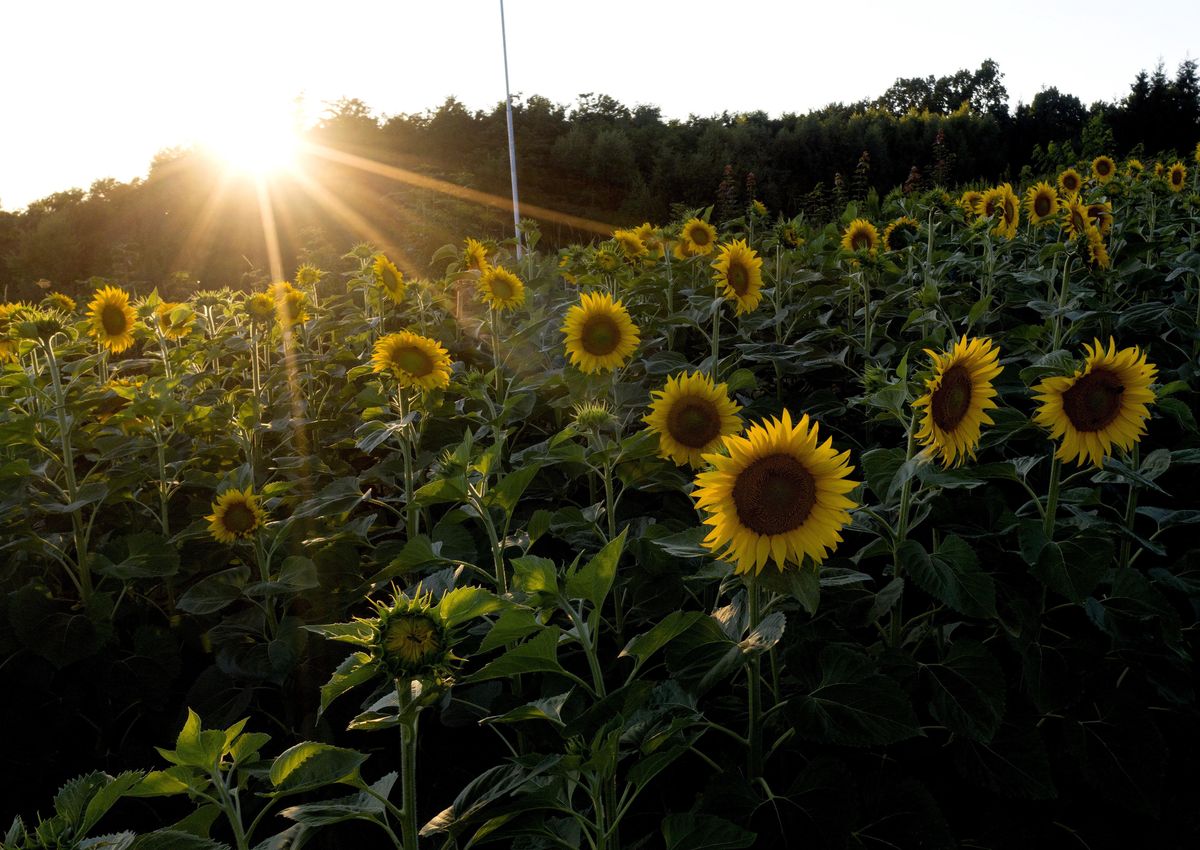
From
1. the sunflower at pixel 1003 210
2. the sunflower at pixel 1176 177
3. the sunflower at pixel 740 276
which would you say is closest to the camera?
the sunflower at pixel 740 276

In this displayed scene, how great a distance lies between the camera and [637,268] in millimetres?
4480

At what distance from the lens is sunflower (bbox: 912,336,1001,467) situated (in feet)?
5.38

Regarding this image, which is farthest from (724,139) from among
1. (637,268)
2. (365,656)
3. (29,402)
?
(365,656)

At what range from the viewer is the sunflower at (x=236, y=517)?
94.4 inches

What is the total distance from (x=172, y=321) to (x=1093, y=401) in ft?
11.1

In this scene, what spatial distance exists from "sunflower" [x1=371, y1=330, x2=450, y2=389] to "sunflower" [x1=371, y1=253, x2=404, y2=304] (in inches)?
47.2

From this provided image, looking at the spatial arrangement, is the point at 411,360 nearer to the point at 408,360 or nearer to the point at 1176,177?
the point at 408,360

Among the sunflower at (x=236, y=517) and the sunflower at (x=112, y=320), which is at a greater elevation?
the sunflower at (x=112, y=320)

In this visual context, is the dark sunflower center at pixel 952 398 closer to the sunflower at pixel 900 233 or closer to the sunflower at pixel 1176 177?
the sunflower at pixel 900 233

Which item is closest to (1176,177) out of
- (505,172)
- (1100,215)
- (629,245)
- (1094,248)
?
(1100,215)

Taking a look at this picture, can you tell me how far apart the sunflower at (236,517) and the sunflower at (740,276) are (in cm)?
175

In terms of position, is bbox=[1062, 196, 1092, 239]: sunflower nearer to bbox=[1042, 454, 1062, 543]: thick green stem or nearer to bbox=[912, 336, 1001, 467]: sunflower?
bbox=[1042, 454, 1062, 543]: thick green stem

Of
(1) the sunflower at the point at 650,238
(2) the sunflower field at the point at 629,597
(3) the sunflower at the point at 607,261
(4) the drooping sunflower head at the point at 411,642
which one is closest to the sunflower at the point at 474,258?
(2) the sunflower field at the point at 629,597

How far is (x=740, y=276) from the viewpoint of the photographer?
3.21m
